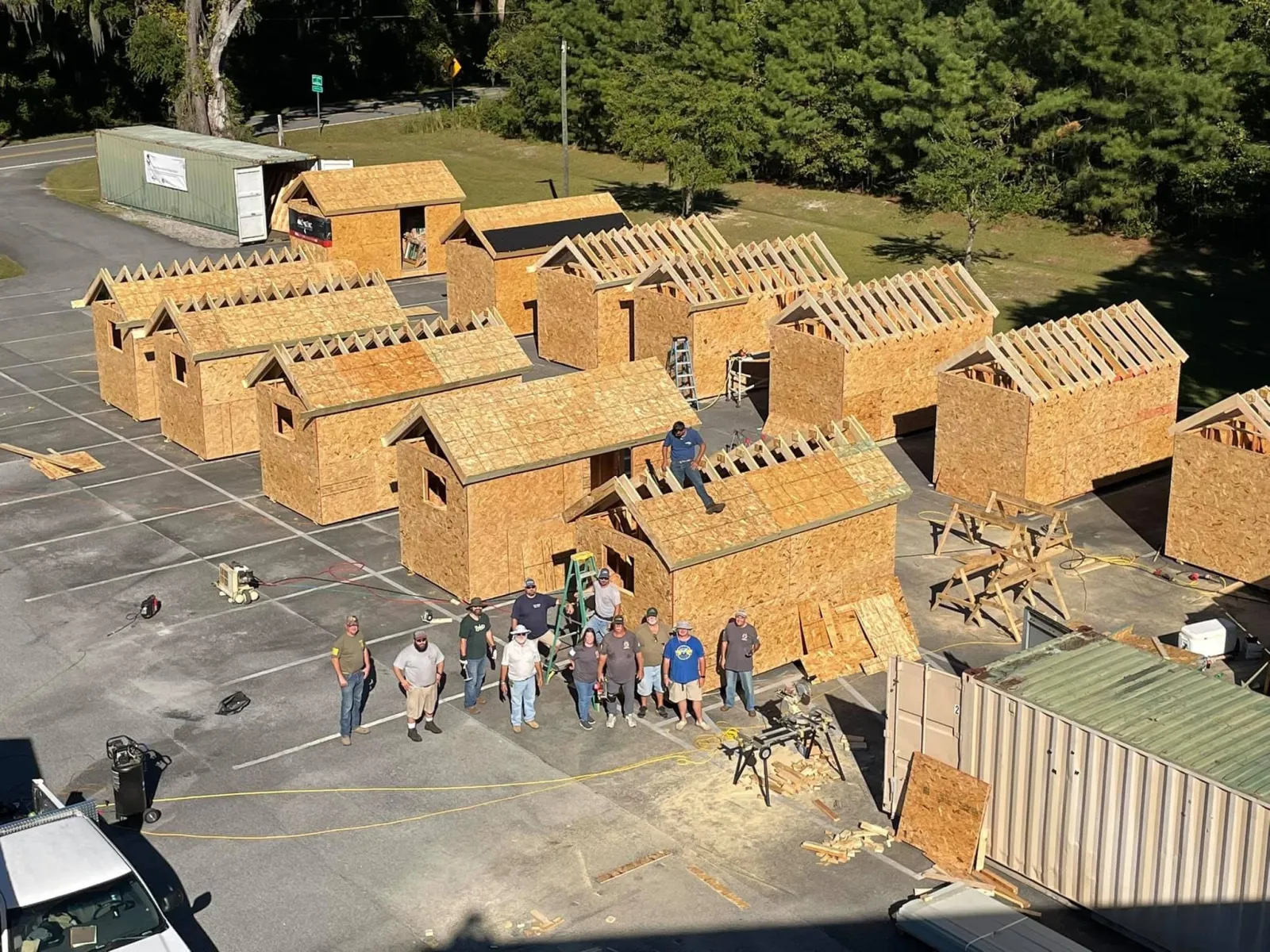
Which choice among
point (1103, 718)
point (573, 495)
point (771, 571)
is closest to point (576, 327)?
point (573, 495)

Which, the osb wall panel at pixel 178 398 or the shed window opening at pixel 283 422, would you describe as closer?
the shed window opening at pixel 283 422

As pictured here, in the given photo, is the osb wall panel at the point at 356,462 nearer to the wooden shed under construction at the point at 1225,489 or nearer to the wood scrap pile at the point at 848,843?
the wood scrap pile at the point at 848,843

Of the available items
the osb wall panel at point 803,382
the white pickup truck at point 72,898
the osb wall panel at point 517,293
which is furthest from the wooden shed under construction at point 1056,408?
the white pickup truck at point 72,898

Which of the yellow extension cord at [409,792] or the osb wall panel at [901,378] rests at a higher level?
the osb wall panel at [901,378]

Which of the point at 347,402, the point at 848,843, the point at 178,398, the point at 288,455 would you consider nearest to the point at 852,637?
the point at 848,843

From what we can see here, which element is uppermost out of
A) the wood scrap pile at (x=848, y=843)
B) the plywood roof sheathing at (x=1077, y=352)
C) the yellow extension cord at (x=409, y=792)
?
the plywood roof sheathing at (x=1077, y=352)

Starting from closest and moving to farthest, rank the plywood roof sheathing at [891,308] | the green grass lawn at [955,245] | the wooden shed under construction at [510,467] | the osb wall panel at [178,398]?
the wooden shed under construction at [510,467] < the osb wall panel at [178,398] < the plywood roof sheathing at [891,308] < the green grass lawn at [955,245]
